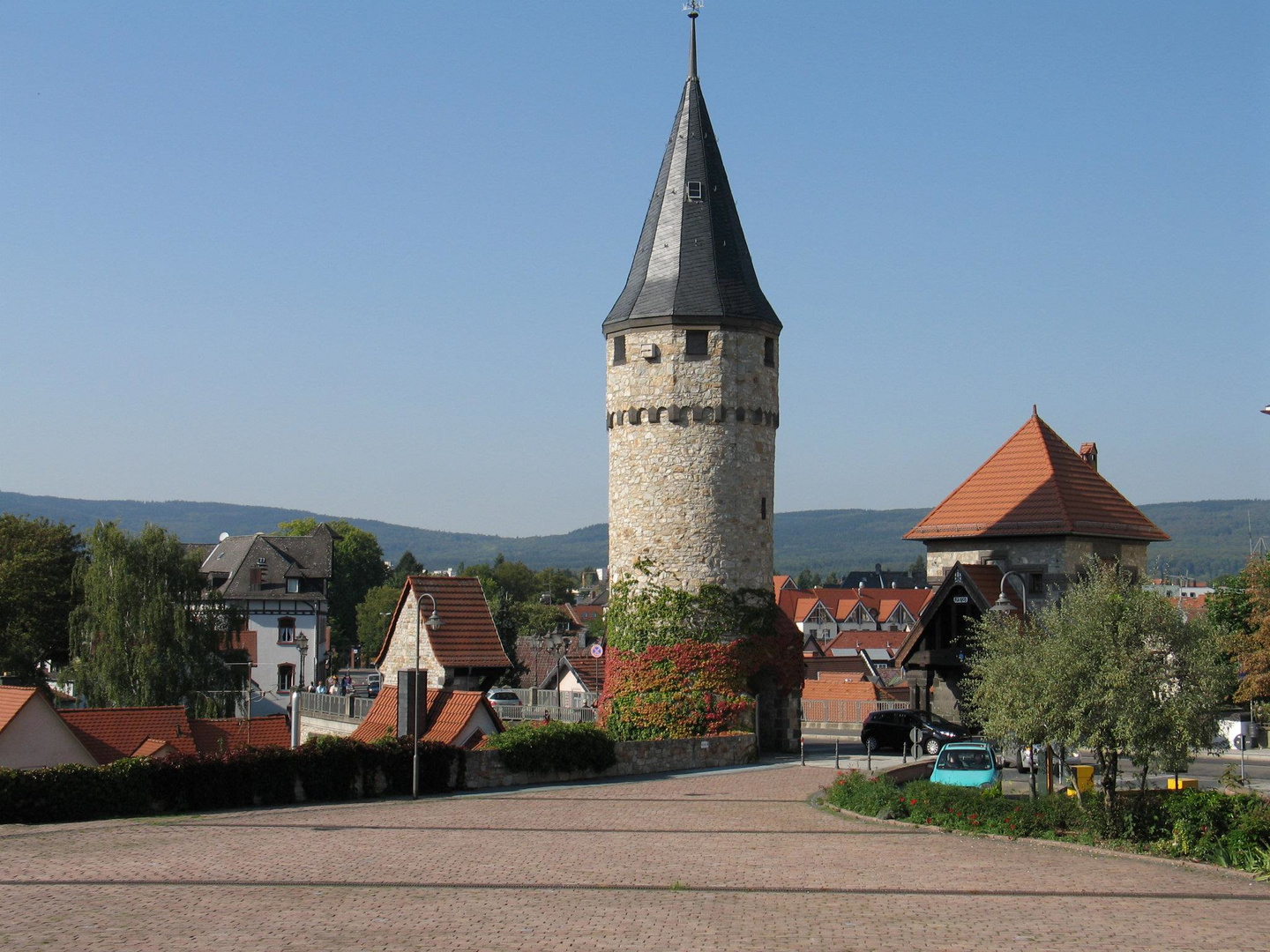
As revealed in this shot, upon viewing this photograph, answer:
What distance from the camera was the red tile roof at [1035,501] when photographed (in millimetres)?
39906

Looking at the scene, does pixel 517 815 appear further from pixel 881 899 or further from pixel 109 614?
pixel 109 614

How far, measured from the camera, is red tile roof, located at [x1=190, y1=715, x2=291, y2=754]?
111 feet

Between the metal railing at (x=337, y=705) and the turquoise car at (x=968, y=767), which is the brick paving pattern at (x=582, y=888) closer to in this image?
the turquoise car at (x=968, y=767)

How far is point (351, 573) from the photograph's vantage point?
129 m

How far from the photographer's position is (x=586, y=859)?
18.4 meters

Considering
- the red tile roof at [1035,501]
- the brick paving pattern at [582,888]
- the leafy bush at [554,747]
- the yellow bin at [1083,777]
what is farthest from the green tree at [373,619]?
the brick paving pattern at [582,888]

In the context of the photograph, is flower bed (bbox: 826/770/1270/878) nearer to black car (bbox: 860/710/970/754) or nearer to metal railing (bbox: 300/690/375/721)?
black car (bbox: 860/710/970/754)

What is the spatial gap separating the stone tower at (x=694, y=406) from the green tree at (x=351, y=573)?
299ft

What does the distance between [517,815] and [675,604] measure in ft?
39.9

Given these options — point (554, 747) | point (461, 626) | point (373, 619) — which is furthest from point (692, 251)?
point (373, 619)

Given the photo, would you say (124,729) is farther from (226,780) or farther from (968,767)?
(968,767)

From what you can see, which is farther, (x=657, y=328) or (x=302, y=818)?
(x=657, y=328)

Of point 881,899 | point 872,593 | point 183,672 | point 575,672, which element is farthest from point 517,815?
point 872,593

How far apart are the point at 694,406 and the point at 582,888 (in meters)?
19.8
